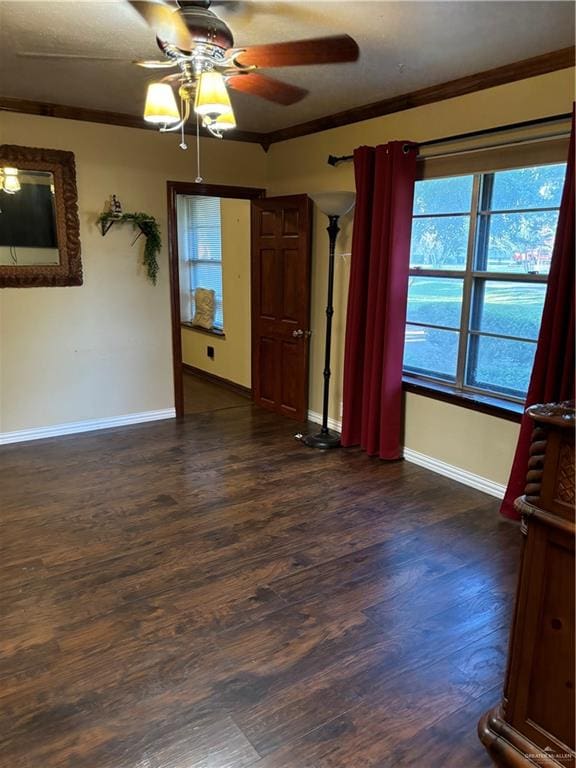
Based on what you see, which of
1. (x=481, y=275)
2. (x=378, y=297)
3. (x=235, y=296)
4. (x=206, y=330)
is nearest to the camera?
(x=481, y=275)

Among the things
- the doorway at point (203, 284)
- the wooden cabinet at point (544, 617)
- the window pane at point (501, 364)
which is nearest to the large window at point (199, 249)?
the doorway at point (203, 284)

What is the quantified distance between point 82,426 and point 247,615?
2.93m

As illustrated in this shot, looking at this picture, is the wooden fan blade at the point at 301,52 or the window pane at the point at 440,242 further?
the window pane at the point at 440,242

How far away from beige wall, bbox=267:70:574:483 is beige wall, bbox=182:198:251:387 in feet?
2.20

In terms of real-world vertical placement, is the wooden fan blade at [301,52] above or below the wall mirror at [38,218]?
above

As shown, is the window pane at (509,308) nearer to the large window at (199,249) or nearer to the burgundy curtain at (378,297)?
the burgundy curtain at (378,297)

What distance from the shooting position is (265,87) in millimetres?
2768

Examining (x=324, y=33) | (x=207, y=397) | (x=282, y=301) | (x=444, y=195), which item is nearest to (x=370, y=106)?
(x=444, y=195)

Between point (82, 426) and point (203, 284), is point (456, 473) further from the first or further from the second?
point (203, 284)

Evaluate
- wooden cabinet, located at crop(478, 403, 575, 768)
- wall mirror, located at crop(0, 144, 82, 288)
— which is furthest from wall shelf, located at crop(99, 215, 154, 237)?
wooden cabinet, located at crop(478, 403, 575, 768)

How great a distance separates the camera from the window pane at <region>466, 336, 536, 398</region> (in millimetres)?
3391

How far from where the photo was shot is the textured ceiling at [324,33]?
240 centimetres

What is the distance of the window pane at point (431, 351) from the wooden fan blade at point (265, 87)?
1881 millimetres

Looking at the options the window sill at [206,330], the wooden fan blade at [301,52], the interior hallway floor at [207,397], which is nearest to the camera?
the wooden fan blade at [301,52]
